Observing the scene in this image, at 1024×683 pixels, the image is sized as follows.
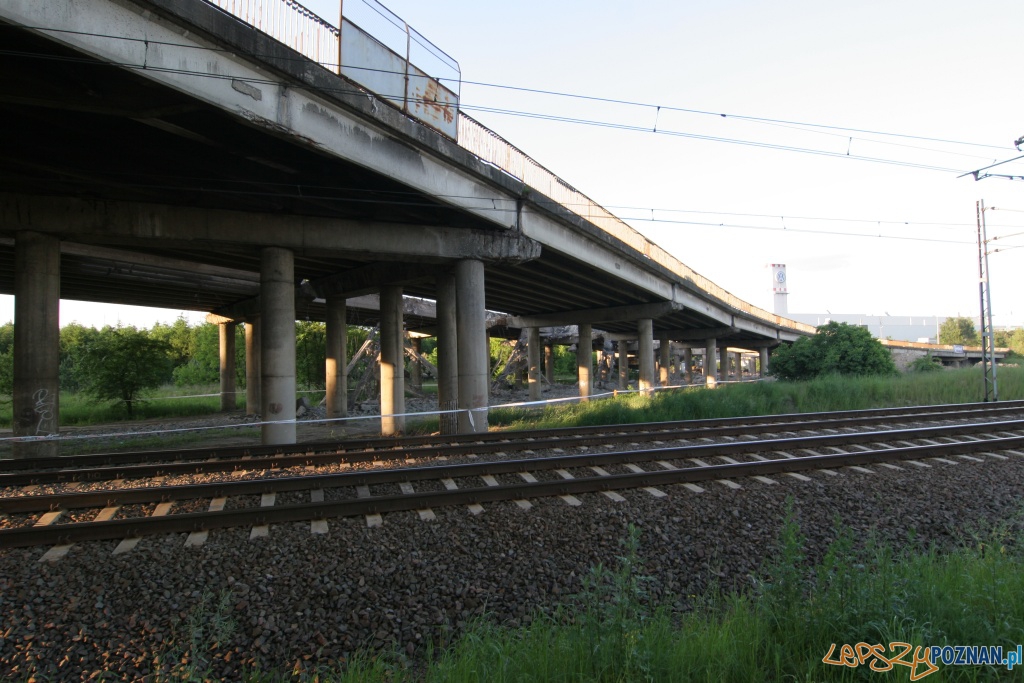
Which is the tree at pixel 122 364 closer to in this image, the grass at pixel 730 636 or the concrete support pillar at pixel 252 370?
the concrete support pillar at pixel 252 370

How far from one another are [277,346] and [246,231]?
2.55 m

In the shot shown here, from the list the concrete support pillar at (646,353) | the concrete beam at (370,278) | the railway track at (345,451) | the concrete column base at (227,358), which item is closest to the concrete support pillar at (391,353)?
the concrete beam at (370,278)

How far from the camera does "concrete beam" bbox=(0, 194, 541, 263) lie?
12.2 m

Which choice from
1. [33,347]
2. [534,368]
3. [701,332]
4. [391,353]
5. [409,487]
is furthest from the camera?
[701,332]

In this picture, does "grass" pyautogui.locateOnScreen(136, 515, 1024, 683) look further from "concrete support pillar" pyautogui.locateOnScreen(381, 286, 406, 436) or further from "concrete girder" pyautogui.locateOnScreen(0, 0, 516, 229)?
"concrete support pillar" pyautogui.locateOnScreen(381, 286, 406, 436)

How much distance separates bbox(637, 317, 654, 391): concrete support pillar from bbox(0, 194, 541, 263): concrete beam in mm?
17851

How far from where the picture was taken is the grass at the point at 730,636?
3688mm

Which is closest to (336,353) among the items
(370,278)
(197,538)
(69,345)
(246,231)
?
(370,278)

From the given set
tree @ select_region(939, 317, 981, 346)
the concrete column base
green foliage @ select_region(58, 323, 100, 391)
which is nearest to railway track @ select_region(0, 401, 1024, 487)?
the concrete column base

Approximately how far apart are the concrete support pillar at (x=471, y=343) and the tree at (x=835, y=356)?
22792 mm

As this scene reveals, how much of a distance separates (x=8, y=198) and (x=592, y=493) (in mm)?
12478

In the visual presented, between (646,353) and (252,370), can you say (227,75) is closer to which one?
(252,370)

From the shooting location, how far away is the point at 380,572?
17.7 feet

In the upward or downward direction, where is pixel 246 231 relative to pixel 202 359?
upward
